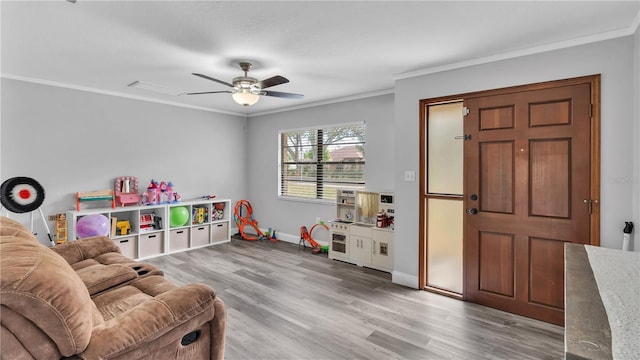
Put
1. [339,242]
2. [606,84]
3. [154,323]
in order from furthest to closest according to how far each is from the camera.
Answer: [339,242], [606,84], [154,323]

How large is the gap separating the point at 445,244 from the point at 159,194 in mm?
4292

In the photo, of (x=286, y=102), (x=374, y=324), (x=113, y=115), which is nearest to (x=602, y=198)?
(x=374, y=324)

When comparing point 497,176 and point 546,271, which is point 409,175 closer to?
point 497,176

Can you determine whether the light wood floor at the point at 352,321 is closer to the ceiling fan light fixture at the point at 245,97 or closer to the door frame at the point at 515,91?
the door frame at the point at 515,91

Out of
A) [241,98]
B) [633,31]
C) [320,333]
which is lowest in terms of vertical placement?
[320,333]

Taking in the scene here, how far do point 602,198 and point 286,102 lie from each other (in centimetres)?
423

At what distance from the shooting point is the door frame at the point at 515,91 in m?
2.52

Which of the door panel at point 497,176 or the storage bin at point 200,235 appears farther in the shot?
the storage bin at point 200,235

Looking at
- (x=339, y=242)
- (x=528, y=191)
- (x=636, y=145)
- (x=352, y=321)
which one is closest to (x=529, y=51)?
(x=636, y=145)

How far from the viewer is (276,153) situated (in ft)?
19.5

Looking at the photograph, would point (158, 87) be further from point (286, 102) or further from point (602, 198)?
point (602, 198)

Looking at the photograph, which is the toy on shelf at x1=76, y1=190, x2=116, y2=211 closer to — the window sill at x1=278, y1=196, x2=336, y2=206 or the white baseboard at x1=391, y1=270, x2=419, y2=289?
the window sill at x1=278, y1=196, x2=336, y2=206

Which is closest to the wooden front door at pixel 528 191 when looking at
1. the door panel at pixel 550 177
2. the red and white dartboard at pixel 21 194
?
the door panel at pixel 550 177

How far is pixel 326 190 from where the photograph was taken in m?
5.31
